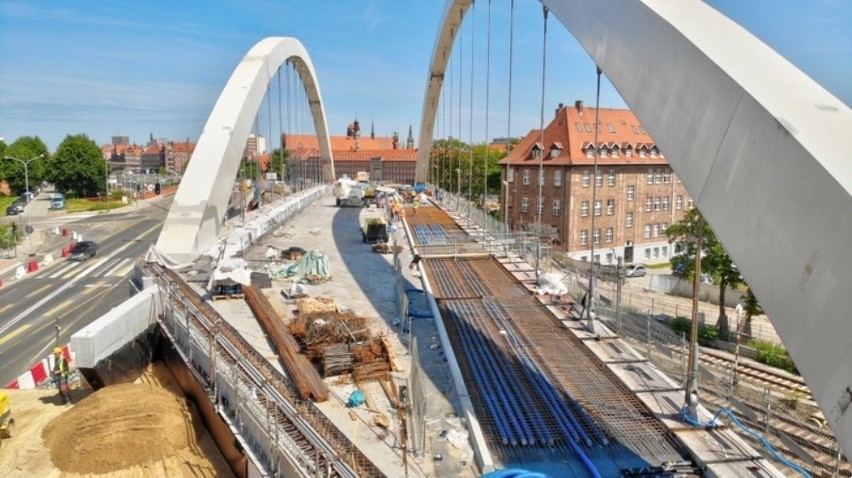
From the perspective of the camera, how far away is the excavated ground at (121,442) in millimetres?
8680

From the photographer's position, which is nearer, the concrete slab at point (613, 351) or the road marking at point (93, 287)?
the concrete slab at point (613, 351)

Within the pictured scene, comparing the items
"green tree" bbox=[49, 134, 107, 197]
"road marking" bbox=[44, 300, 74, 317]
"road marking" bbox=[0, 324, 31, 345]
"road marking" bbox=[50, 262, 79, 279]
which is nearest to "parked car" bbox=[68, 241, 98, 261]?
"road marking" bbox=[50, 262, 79, 279]

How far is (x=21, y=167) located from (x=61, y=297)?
54.3m

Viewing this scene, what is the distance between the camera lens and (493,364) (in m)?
8.64

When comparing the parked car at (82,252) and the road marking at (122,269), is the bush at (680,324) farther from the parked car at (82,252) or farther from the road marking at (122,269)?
the parked car at (82,252)

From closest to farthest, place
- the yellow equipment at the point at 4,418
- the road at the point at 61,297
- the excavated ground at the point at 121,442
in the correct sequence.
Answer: the excavated ground at the point at 121,442
the yellow equipment at the point at 4,418
the road at the point at 61,297

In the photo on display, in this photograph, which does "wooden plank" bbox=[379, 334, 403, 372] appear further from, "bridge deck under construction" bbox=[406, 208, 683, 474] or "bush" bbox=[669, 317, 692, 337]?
"bush" bbox=[669, 317, 692, 337]

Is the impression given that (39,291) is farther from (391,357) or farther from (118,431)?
(391,357)

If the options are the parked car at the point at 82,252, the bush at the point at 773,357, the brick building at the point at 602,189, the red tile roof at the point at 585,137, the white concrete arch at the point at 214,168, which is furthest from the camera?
the red tile roof at the point at 585,137

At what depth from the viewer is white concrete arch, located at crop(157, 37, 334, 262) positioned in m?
15.8

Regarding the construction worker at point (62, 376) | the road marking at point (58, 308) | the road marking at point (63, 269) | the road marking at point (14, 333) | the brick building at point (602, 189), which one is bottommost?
the road marking at point (14, 333)

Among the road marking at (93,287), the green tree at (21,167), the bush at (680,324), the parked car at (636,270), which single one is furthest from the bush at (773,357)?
the green tree at (21,167)

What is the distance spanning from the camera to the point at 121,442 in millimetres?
Result: 8797

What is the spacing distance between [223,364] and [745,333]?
1990cm
